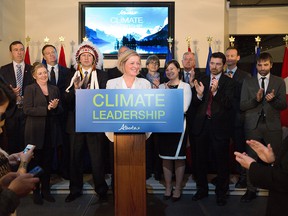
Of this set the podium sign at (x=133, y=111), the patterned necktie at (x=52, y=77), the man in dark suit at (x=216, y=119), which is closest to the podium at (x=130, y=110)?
the podium sign at (x=133, y=111)

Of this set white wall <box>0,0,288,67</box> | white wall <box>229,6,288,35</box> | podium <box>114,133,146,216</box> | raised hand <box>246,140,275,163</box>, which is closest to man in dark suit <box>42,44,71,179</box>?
white wall <box>0,0,288,67</box>

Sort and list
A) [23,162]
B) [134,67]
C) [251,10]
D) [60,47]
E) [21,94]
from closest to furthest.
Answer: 1. [23,162]
2. [134,67]
3. [21,94]
4. [60,47]
5. [251,10]

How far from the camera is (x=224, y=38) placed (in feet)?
19.0

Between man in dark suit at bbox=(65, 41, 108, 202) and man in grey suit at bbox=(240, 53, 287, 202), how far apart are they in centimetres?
161

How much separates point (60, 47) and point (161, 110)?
13.0 ft

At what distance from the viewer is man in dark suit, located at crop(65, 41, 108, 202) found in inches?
142

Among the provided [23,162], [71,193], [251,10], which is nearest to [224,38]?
[251,10]

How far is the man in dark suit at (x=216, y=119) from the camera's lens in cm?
357

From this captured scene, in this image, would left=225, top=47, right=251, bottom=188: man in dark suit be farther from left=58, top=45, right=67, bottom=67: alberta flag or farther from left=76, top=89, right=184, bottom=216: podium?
left=58, top=45, right=67, bottom=67: alberta flag

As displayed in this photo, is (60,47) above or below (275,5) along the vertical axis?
below

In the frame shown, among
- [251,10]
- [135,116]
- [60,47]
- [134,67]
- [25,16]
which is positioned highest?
[251,10]

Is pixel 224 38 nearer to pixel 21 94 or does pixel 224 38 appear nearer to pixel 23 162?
pixel 21 94

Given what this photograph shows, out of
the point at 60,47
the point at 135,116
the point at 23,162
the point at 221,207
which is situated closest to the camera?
the point at 23,162

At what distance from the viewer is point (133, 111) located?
7.05ft
